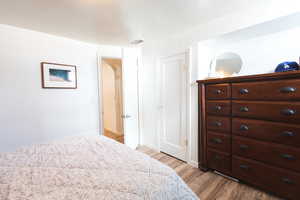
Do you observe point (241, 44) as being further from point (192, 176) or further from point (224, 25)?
point (192, 176)

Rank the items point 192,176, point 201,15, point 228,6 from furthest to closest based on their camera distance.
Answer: point 192,176
point 201,15
point 228,6

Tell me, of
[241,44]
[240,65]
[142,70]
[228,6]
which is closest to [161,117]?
[142,70]

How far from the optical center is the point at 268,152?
5.05 feet

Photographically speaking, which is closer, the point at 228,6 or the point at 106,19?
the point at 228,6

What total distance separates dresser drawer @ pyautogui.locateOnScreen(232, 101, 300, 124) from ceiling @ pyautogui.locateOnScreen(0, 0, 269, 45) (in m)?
1.17

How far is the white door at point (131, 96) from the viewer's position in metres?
2.83

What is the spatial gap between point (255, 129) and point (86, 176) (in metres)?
1.81

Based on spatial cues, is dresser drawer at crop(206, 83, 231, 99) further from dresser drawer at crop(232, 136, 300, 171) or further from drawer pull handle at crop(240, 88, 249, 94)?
dresser drawer at crop(232, 136, 300, 171)

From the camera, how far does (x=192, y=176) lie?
2043 millimetres

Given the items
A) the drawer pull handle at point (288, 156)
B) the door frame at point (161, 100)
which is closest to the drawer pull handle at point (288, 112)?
the drawer pull handle at point (288, 156)

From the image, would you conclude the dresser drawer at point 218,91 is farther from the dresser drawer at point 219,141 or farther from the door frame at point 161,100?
the dresser drawer at point 219,141

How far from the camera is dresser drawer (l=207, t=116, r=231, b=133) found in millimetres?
1841

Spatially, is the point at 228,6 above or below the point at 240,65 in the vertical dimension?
above

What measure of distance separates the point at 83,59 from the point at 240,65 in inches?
109
